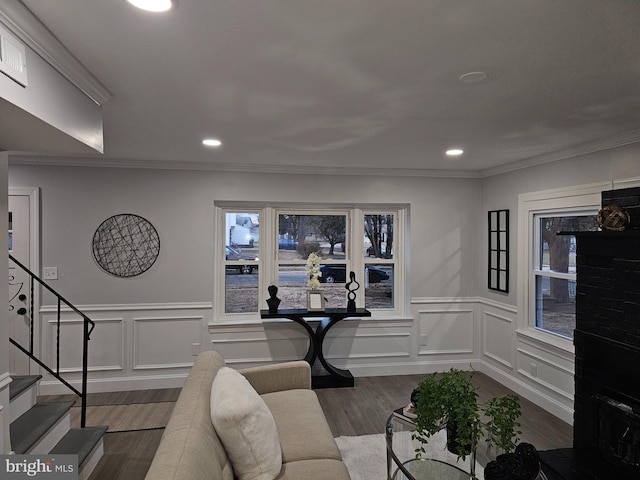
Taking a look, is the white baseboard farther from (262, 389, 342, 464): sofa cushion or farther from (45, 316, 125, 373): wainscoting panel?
(45, 316, 125, 373): wainscoting panel

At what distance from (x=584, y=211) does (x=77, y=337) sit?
4922 millimetres

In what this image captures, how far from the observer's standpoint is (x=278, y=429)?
234 centimetres

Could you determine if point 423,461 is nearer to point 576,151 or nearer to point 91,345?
point 576,151

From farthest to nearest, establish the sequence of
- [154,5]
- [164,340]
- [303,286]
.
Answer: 1. [303,286]
2. [164,340]
3. [154,5]

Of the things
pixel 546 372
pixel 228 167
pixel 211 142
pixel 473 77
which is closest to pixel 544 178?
pixel 546 372

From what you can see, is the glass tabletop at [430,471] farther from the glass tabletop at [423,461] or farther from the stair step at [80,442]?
the stair step at [80,442]

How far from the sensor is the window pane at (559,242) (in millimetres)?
3572

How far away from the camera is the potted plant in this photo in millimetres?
1850

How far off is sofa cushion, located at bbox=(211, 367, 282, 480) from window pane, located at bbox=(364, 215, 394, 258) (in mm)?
3190

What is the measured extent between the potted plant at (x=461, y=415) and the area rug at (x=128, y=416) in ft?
8.15

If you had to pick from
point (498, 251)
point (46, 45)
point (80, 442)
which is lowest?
point (80, 442)

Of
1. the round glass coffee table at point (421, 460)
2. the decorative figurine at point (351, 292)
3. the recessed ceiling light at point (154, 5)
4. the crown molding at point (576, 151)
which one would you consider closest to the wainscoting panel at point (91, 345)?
the decorative figurine at point (351, 292)

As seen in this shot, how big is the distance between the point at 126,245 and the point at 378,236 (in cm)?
281

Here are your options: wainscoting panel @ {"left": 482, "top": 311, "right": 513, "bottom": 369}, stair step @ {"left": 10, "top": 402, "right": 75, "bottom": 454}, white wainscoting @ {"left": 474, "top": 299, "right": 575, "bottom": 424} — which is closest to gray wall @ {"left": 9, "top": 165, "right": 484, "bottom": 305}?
wainscoting panel @ {"left": 482, "top": 311, "right": 513, "bottom": 369}
